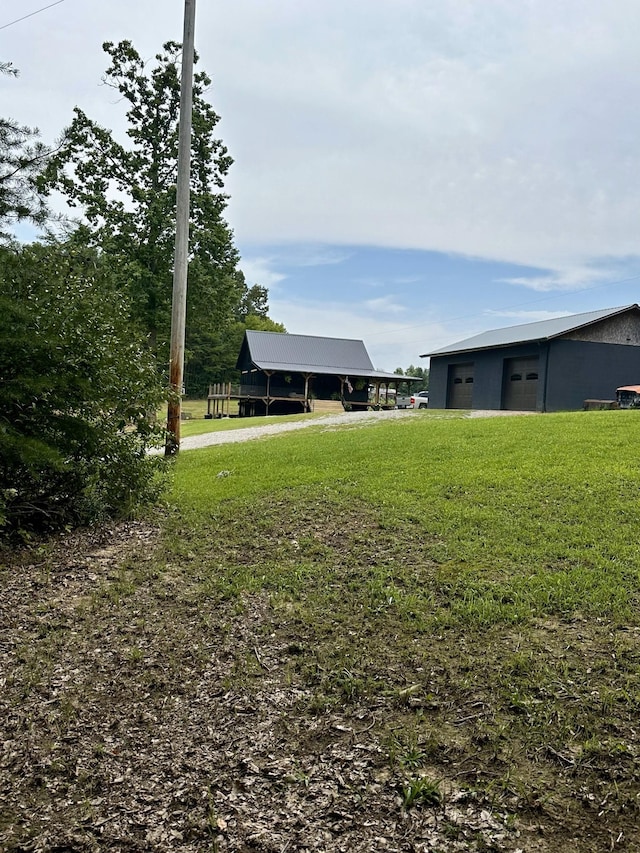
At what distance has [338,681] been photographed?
2795 mm

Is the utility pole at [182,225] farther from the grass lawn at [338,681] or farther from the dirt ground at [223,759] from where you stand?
the dirt ground at [223,759]

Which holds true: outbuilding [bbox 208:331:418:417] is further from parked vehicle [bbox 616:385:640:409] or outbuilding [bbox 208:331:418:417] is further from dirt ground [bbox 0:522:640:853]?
dirt ground [bbox 0:522:640:853]

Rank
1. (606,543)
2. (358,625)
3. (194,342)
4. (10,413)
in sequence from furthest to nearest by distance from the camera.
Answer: (194,342) < (10,413) < (606,543) < (358,625)

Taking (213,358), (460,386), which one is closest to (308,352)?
(460,386)

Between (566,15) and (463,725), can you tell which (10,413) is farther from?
(566,15)

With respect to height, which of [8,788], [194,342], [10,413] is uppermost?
[194,342]

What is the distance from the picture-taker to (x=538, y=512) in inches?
196

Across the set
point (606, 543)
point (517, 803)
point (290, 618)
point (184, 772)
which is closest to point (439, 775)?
point (517, 803)

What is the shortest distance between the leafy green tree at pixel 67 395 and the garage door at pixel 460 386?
1909cm

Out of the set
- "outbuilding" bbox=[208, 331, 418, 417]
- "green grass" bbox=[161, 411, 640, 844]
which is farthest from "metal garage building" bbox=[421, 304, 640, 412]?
"green grass" bbox=[161, 411, 640, 844]

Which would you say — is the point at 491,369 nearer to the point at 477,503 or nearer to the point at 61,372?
the point at 477,503

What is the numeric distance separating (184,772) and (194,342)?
52112 millimetres

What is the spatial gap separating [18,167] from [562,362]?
1806cm

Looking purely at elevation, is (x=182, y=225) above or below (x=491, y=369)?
above
